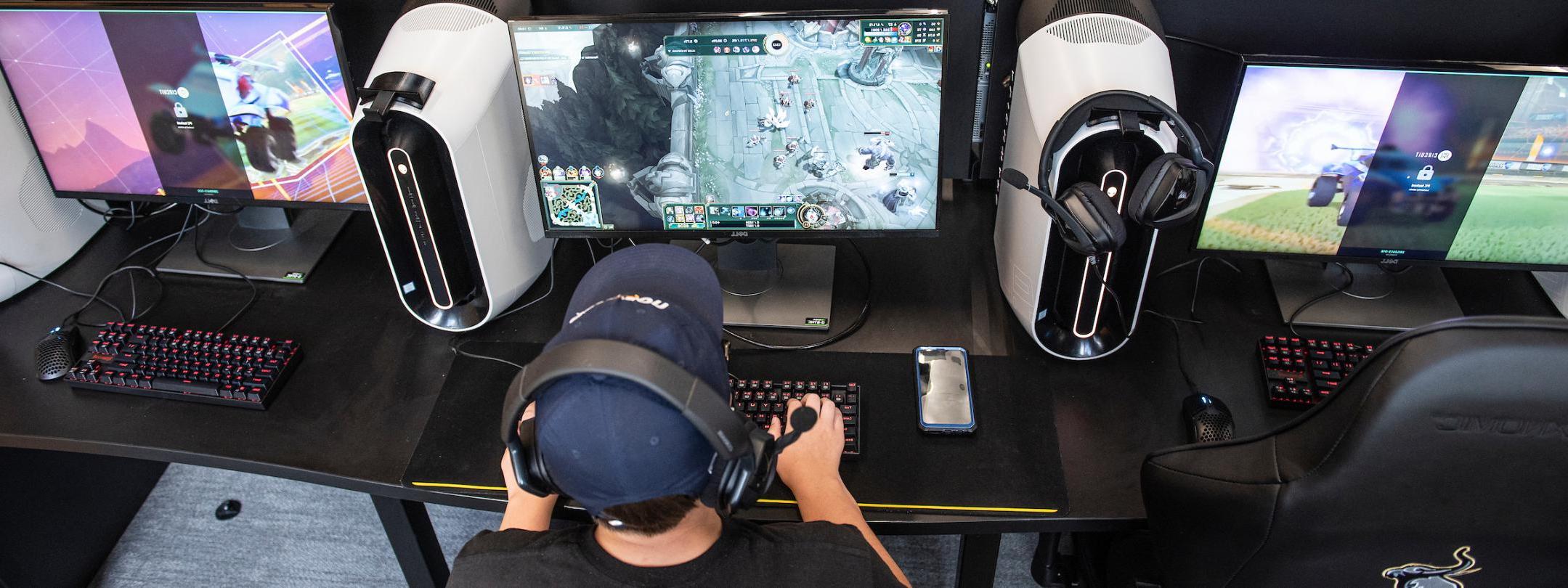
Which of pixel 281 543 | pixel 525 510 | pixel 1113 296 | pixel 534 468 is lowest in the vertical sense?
pixel 281 543

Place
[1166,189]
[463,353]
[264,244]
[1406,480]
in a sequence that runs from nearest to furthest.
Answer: [1406,480] < [1166,189] < [463,353] < [264,244]

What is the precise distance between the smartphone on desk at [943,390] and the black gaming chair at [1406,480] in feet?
0.93

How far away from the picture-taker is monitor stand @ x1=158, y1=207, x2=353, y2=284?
1.73 meters

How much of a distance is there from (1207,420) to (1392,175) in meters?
0.44

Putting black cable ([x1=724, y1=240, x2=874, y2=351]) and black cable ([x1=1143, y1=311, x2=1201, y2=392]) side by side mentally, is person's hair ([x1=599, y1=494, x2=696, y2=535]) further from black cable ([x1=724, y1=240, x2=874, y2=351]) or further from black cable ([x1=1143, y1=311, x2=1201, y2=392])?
black cable ([x1=1143, y1=311, x2=1201, y2=392])

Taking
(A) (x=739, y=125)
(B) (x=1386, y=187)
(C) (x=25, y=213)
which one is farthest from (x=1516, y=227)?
(C) (x=25, y=213)

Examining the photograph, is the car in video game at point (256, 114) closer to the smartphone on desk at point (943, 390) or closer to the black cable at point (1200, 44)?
the smartphone on desk at point (943, 390)

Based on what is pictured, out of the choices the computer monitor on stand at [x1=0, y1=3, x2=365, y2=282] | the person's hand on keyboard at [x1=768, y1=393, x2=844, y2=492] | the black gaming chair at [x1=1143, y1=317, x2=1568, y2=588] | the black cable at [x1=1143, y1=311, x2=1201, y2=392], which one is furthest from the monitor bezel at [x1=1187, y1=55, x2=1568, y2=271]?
the computer monitor on stand at [x1=0, y1=3, x2=365, y2=282]

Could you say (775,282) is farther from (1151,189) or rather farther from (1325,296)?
(1325,296)

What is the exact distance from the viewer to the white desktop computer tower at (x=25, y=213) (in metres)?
1.65

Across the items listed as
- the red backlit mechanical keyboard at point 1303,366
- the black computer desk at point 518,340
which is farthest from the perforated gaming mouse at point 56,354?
the red backlit mechanical keyboard at point 1303,366

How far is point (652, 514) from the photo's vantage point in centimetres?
93

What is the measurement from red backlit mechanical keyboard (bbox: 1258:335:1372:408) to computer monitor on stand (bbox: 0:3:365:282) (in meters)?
1.40

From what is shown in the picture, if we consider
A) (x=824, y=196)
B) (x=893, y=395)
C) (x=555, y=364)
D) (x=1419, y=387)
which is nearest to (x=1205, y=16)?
(x=824, y=196)
